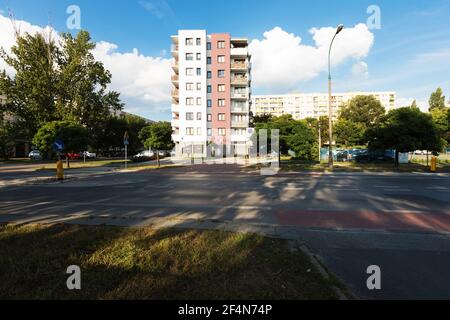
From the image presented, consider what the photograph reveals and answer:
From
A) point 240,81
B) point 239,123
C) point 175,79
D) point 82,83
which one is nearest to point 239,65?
point 240,81

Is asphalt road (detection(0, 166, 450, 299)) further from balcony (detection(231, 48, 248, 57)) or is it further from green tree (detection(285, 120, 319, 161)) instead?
balcony (detection(231, 48, 248, 57))

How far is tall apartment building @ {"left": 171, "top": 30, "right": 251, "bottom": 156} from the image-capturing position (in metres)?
47.3

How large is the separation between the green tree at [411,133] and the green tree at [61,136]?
2734 cm

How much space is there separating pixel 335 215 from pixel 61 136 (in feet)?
78.5

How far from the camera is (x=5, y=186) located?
1387 centimetres

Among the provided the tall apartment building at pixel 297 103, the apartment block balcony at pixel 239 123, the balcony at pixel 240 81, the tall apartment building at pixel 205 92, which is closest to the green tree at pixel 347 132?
the apartment block balcony at pixel 239 123

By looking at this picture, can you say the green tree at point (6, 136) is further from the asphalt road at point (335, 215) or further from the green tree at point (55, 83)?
the asphalt road at point (335, 215)

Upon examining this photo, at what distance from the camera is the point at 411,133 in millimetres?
20891

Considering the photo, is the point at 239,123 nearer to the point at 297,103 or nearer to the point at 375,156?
the point at 375,156

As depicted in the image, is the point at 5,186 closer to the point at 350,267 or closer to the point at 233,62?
the point at 350,267

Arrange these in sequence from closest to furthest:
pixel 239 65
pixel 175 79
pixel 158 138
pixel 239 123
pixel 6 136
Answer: pixel 158 138 → pixel 6 136 → pixel 239 123 → pixel 239 65 → pixel 175 79

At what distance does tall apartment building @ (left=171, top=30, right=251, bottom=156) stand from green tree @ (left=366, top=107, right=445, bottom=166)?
27.7 meters

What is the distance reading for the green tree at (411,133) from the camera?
20.6 m
